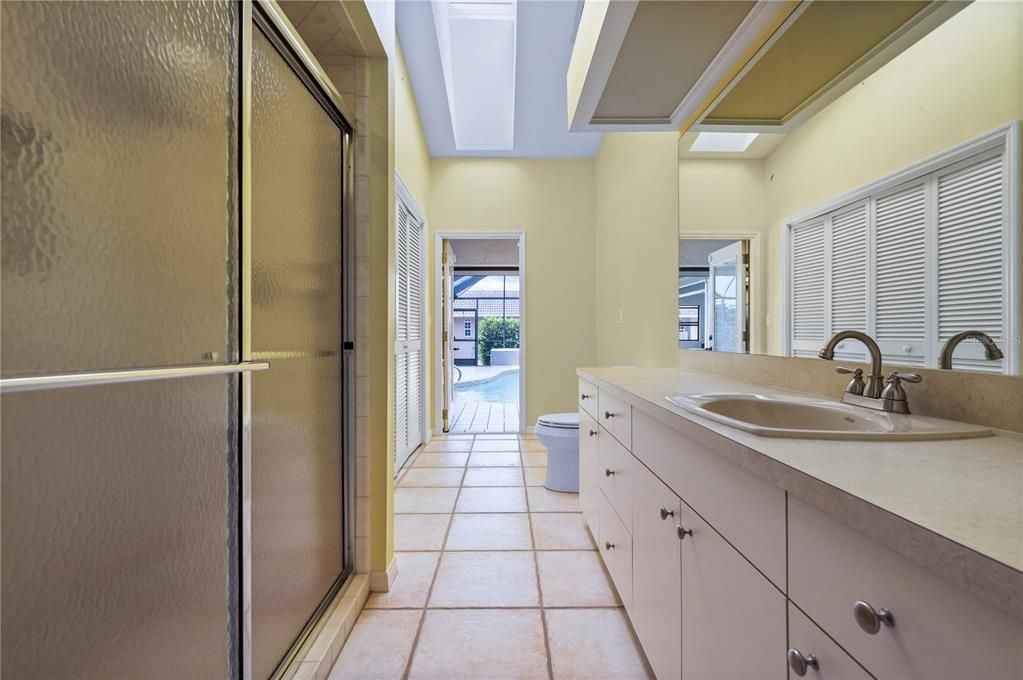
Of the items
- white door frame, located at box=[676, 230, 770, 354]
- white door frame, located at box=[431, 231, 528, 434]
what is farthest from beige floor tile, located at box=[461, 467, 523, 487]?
white door frame, located at box=[676, 230, 770, 354]

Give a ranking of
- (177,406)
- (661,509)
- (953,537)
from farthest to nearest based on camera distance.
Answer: (661,509) → (177,406) → (953,537)

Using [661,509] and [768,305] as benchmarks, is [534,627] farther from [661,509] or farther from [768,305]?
[768,305]

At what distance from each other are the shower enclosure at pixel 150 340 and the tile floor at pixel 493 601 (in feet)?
1.19

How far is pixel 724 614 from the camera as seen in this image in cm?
82

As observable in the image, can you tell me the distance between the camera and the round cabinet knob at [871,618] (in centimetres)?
48

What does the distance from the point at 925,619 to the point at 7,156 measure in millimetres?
1145

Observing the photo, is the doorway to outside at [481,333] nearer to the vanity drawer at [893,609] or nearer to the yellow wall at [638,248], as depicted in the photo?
the yellow wall at [638,248]

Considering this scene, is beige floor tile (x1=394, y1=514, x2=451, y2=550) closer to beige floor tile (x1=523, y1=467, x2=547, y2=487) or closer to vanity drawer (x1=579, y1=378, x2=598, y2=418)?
beige floor tile (x1=523, y1=467, x2=547, y2=487)

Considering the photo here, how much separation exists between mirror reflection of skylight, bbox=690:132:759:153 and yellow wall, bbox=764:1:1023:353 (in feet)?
0.90

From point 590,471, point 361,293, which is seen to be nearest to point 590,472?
point 590,471

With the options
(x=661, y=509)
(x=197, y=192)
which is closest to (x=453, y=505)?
(x=661, y=509)

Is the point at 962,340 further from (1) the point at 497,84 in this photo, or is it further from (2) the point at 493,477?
(1) the point at 497,84

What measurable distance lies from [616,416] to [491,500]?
4.41 ft

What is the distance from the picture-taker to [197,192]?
86 cm
